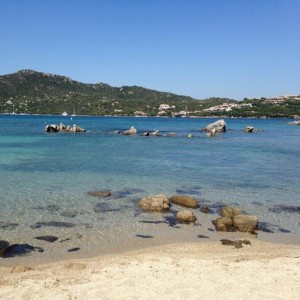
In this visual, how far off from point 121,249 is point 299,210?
11157mm

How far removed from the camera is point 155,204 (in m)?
19.9

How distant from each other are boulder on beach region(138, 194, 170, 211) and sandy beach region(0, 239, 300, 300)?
523 cm

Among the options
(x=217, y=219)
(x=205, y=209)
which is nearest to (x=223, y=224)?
(x=217, y=219)

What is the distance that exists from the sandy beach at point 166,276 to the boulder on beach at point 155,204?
523 cm

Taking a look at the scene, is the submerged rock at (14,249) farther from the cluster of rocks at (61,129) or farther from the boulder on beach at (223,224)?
the cluster of rocks at (61,129)

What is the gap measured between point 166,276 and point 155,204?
8.60 metres

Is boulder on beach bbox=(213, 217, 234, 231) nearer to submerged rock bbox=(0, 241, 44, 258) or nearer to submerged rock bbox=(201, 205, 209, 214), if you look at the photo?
submerged rock bbox=(201, 205, 209, 214)

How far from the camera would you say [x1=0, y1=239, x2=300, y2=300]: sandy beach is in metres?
10.0

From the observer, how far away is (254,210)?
2052 cm

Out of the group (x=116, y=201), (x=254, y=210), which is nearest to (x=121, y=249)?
(x=116, y=201)

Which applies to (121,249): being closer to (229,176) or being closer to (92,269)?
(92,269)

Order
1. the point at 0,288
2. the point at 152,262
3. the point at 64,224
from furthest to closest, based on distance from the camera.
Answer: the point at 64,224 < the point at 152,262 < the point at 0,288

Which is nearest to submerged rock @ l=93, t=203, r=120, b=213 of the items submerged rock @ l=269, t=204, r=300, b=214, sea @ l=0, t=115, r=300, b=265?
sea @ l=0, t=115, r=300, b=265

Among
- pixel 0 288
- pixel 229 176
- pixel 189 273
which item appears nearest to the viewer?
pixel 0 288
